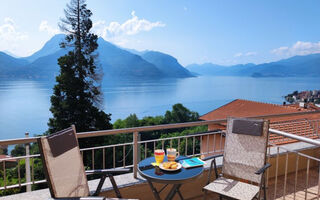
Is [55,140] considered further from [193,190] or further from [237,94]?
[237,94]

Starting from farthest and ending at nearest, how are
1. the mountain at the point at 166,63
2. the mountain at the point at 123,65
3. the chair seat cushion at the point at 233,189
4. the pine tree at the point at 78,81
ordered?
the mountain at the point at 166,63 < the mountain at the point at 123,65 < the pine tree at the point at 78,81 < the chair seat cushion at the point at 233,189

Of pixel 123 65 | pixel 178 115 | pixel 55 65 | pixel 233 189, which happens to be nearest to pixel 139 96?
pixel 123 65

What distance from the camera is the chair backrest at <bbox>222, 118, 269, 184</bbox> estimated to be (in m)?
2.79

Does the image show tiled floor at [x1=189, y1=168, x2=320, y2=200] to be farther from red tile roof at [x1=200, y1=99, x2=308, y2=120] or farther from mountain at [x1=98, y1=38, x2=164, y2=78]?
mountain at [x1=98, y1=38, x2=164, y2=78]

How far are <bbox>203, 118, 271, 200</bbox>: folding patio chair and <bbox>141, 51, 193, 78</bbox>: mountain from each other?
78513mm

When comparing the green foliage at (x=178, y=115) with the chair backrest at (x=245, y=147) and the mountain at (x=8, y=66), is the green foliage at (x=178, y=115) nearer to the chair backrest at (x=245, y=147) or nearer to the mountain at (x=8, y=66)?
the mountain at (x=8, y=66)

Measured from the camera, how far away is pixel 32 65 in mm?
46906

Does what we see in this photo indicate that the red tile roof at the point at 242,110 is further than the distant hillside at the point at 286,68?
No

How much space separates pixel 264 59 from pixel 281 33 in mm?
12229

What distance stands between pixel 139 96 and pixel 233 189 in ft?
220

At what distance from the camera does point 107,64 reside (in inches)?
2478

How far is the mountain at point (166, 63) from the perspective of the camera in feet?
276

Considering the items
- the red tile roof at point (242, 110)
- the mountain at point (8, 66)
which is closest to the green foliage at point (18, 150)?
the mountain at point (8, 66)

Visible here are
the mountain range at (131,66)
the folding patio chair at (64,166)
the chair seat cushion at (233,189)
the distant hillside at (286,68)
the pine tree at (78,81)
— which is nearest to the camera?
the folding patio chair at (64,166)
